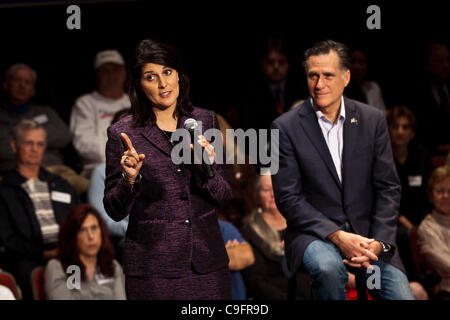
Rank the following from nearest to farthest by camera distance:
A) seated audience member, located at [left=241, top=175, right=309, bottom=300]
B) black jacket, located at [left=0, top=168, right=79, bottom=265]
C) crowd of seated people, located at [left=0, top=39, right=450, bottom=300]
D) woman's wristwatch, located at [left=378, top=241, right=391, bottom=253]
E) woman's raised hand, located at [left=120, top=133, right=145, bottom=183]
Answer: woman's raised hand, located at [left=120, top=133, right=145, bottom=183], woman's wristwatch, located at [left=378, top=241, right=391, bottom=253], crowd of seated people, located at [left=0, top=39, right=450, bottom=300], seated audience member, located at [left=241, top=175, right=309, bottom=300], black jacket, located at [left=0, top=168, right=79, bottom=265]

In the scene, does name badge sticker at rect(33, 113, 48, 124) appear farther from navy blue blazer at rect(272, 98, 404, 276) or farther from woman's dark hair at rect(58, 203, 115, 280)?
navy blue blazer at rect(272, 98, 404, 276)

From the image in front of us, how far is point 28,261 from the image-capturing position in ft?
12.7

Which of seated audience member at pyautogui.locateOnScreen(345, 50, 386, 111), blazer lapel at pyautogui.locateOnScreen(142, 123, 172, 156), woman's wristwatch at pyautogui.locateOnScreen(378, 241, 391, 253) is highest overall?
seated audience member at pyautogui.locateOnScreen(345, 50, 386, 111)

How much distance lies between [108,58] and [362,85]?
132cm

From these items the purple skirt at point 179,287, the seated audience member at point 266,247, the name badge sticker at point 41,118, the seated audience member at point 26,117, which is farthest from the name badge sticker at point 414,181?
the name badge sticker at point 41,118

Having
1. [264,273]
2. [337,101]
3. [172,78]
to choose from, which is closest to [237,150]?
[337,101]

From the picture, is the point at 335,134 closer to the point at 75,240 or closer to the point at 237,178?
the point at 237,178

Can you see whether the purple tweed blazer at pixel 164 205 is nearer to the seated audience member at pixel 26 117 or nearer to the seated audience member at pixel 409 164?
the seated audience member at pixel 409 164

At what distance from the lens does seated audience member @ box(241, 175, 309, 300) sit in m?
3.36

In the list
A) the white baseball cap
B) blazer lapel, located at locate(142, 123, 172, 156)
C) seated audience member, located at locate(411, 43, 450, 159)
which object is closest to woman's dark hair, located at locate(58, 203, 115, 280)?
the white baseball cap

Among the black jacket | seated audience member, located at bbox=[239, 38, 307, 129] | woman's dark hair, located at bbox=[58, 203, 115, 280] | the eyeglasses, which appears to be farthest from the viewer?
the black jacket

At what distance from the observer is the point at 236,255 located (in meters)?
3.34

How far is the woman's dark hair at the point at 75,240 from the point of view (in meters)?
3.58
